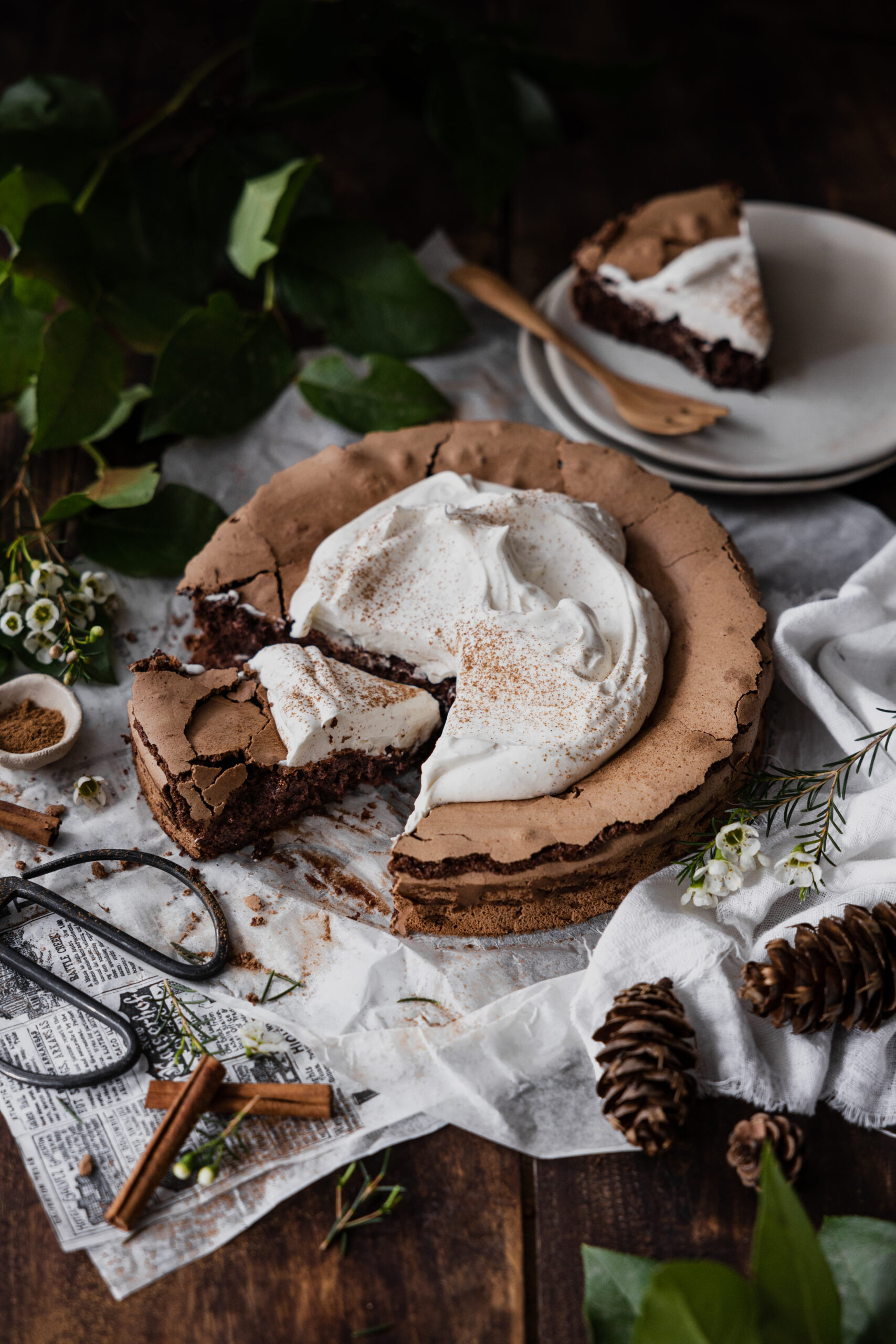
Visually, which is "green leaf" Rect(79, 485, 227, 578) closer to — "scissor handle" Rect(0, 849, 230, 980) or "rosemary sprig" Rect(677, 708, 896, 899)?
"scissor handle" Rect(0, 849, 230, 980)

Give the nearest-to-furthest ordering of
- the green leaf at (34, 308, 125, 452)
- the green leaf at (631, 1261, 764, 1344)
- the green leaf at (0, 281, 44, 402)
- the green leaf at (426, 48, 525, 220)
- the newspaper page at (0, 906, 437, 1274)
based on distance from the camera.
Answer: the green leaf at (631, 1261, 764, 1344)
the newspaper page at (0, 906, 437, 1274)
the green leaf at (34, 308, 125, 452)
the green leaf at (0, 281, 44, 402)
the green leaf at (426, 48, 525, 220)

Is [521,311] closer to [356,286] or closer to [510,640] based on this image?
[356,286]

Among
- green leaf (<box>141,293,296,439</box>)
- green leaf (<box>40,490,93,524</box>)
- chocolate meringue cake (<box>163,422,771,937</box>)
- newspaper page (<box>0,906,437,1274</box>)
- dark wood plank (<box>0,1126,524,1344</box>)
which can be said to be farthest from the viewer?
green leaf (<box>141,293,296,439</box>)

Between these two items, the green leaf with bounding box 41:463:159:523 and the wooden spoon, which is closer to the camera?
the green leaf with bounding box 41:463:159:523

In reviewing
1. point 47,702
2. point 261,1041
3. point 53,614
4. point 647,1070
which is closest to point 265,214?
point 53,614

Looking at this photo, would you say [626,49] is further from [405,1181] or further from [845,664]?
[405,1181]

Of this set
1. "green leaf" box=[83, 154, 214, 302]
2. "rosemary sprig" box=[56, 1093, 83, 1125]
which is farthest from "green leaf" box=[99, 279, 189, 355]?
"rosemary sprig" box=[56, 1093, 83, 1125]
